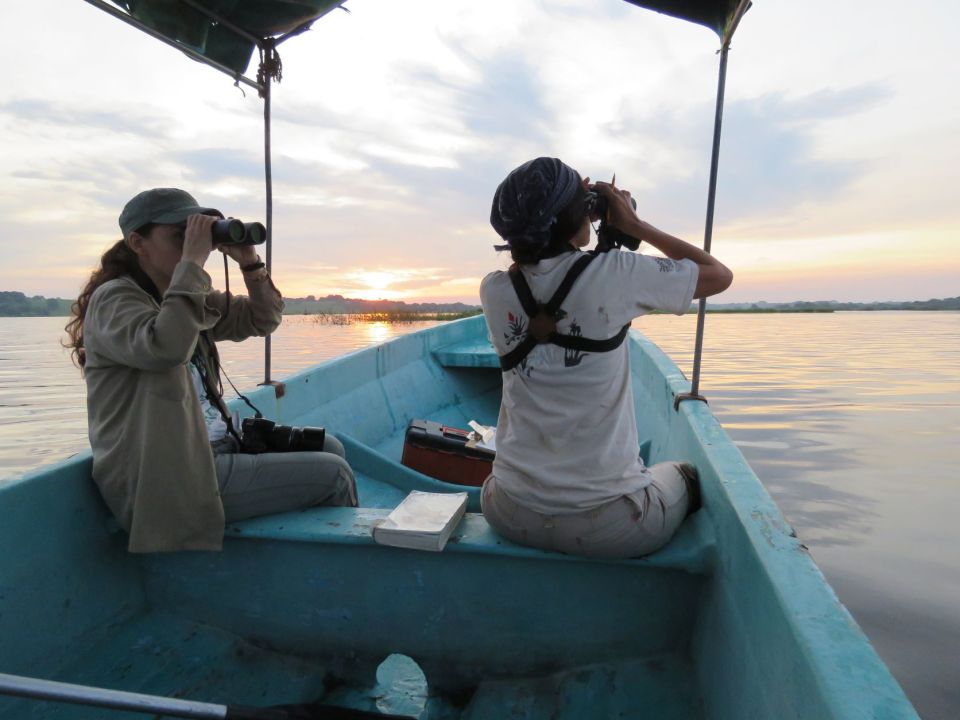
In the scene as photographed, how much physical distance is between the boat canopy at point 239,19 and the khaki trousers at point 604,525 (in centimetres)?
184

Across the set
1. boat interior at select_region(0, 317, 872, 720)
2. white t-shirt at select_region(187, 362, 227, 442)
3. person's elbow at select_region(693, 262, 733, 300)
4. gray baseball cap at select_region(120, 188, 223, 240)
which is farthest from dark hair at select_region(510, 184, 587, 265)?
white t-shirt at select_region(187, 362, 227, 442)

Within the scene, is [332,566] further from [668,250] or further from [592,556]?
[668,250]

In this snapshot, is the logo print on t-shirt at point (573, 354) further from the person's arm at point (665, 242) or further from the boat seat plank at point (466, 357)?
the boat seat plank at point (466, 357)

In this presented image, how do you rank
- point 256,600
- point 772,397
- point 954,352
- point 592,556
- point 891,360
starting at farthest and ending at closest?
point 954,352, point 891,360, point 772,397, point 256,600, point 592,556

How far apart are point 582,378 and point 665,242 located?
1.70ft

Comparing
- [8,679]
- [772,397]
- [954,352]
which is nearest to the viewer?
[8,679]

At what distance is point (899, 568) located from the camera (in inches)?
129

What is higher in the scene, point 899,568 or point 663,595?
point 663,595

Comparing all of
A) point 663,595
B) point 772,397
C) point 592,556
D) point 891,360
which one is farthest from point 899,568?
point 891,360

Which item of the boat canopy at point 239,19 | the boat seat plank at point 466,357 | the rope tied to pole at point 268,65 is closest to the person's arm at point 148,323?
the boat canopy at point 239,19

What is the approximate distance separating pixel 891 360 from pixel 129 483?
15.6 m

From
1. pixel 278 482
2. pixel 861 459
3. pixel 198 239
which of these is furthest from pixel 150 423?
pixel 861 459

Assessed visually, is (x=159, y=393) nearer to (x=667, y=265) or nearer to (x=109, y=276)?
(x=109, y=276)

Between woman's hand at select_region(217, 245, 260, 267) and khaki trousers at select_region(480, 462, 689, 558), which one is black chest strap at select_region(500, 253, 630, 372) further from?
woman's hand at select_region(217, 245, 260, 267)
